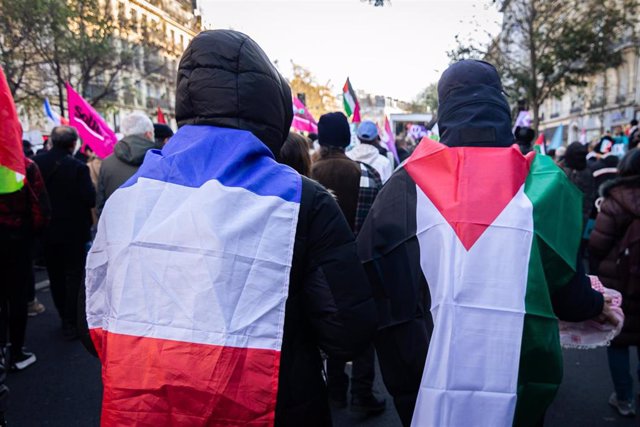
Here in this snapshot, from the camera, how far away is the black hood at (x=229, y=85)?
62.7 inches

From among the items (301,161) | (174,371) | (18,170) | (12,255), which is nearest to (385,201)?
(174,371)

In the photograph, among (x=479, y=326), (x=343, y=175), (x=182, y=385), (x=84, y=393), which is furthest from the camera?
(x=343, y=175)

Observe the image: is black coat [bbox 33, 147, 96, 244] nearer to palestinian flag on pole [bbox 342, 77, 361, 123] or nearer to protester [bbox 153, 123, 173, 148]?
protester [bbox 153, 123, 173, 148]

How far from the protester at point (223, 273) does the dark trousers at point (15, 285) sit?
3.03 metres

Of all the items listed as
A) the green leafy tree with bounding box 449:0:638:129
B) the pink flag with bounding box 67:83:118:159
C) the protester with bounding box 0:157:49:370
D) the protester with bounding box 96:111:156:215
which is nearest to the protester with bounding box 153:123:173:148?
the pink flag with bounding box 67:83:118:159

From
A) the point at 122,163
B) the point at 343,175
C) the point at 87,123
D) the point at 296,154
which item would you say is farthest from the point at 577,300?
the point at 87,123

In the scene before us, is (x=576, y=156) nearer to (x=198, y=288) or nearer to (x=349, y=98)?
(x=349, y=98)

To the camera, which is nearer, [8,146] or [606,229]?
[8,146]

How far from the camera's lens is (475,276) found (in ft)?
5.94

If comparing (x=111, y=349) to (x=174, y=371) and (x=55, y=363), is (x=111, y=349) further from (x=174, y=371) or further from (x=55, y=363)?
(x=55, y=363)

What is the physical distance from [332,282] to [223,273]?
338 millimetres

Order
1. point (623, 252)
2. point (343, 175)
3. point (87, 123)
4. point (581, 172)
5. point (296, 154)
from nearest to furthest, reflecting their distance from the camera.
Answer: point (296, 154) < point (623, 252) < point (343, 175) < point (87, 123) < point (581, 172)

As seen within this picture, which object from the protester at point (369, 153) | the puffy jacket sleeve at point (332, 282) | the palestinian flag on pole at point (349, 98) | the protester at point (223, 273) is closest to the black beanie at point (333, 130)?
the protester at point (369, 153)

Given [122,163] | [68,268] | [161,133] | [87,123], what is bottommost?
[68,268]
